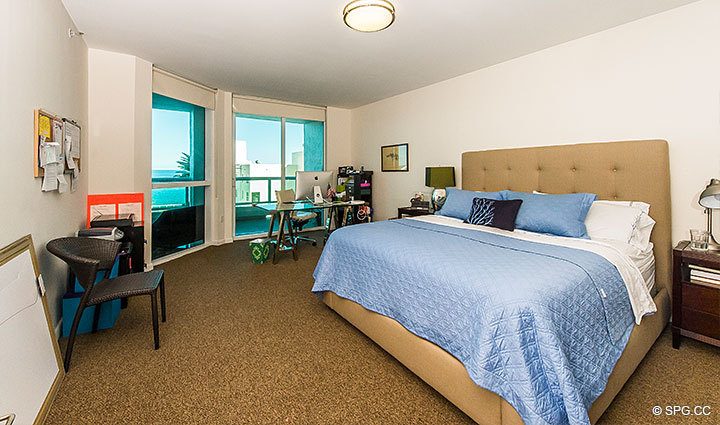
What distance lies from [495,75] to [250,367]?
3.85 metres

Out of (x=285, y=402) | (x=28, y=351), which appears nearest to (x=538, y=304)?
(x=285, y=402)

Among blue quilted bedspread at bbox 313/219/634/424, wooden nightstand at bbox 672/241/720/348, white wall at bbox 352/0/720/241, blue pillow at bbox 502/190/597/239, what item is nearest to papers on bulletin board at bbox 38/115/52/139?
blue quilted bedspread at bbox 313/219/634/424

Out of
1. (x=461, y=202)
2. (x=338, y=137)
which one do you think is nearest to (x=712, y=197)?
(x=461, y=202)

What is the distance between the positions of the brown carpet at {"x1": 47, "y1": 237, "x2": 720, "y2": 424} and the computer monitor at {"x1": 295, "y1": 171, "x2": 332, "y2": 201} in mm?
1893

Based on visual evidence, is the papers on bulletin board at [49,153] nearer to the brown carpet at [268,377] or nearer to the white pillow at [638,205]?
the brown carpet at [268,377]

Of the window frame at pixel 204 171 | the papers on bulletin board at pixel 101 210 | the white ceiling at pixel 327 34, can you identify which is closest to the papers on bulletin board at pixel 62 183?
the papers on bulletin board at pixel 101 210

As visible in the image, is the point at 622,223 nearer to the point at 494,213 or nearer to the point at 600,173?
the point at 600,173

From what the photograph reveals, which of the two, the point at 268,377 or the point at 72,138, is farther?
the point at 72,138

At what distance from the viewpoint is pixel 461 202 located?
3506mm

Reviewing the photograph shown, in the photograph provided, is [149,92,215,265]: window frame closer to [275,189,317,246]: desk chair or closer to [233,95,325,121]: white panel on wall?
[233,95,325,121]: white panel on wall

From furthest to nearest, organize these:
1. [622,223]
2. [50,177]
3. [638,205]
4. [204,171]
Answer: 1. [204,171]
2. [638,205]
3. [622,223]
4. [50,177]

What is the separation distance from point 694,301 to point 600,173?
3.96ft

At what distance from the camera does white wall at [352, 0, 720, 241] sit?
2.46 m

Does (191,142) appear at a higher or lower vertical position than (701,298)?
higher
